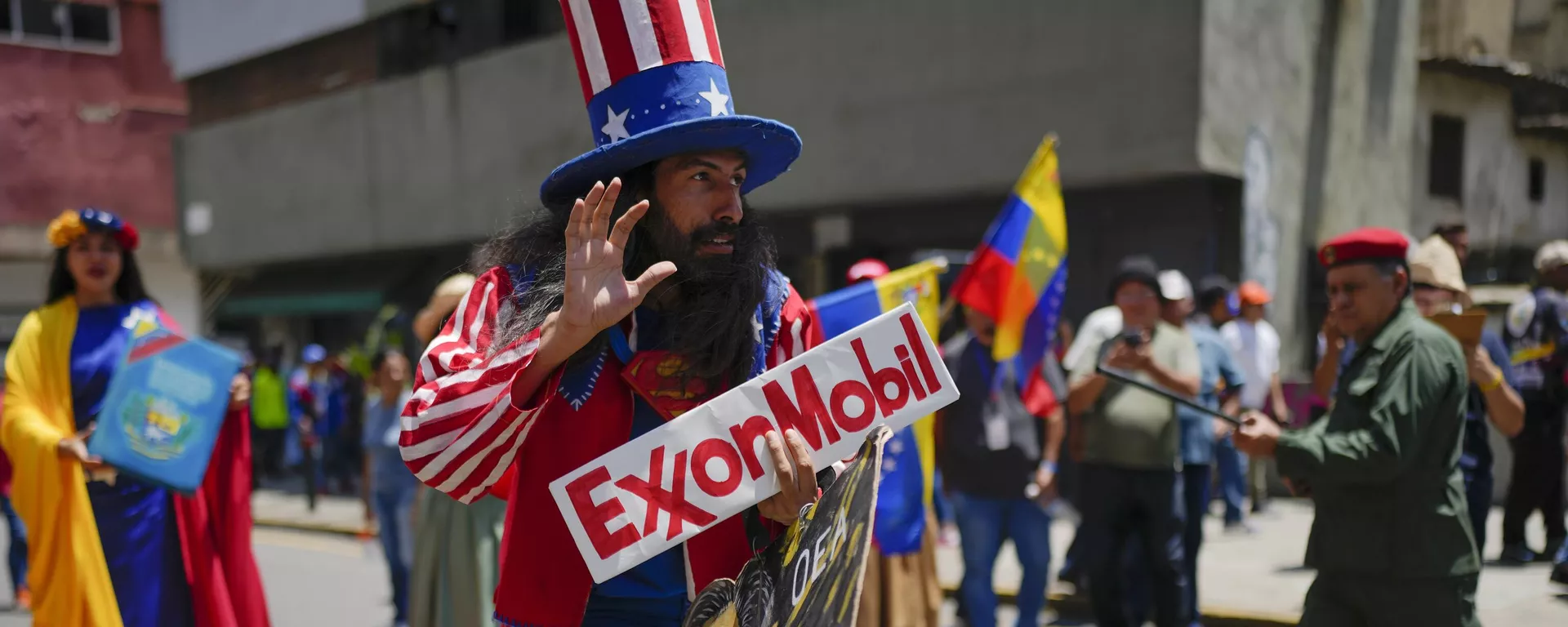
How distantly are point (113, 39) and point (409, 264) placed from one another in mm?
12057

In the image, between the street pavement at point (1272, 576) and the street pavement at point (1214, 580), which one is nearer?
the street pavement at point (1272, 576)

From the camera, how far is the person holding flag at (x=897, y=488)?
5.01 meters

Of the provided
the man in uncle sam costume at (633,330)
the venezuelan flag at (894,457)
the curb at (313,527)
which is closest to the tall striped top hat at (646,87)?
the man in uncle sam costume at (633,330)

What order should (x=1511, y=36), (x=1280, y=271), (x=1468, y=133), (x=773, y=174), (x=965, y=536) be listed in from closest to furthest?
(x=773, y=174), (x=965, y=536), (x=1280, y=271), (x=1468, y=133), (x=1511, y=36)

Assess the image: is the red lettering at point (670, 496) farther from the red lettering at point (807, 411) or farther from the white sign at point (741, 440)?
the red lettering at point (807, 411)

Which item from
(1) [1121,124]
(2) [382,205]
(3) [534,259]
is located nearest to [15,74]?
(2) [382,205]

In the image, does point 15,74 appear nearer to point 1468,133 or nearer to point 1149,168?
point 1149,168

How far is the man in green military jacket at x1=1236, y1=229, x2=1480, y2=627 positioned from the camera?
322 centimetres

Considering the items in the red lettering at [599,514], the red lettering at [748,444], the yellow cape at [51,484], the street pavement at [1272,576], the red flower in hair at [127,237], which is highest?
the red flower in hair at [127,237]

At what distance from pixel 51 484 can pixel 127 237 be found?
960 millimetres

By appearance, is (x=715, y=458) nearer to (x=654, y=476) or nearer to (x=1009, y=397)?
(x=654, y=476)

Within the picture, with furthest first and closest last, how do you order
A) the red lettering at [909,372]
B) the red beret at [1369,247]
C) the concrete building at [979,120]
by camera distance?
the concrete building at [979,120] → the red beret at [1369,247] → the red lettering at [909,372]

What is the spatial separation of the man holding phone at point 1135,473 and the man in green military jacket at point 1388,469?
6.32 feet

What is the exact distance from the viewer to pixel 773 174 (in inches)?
92.6
